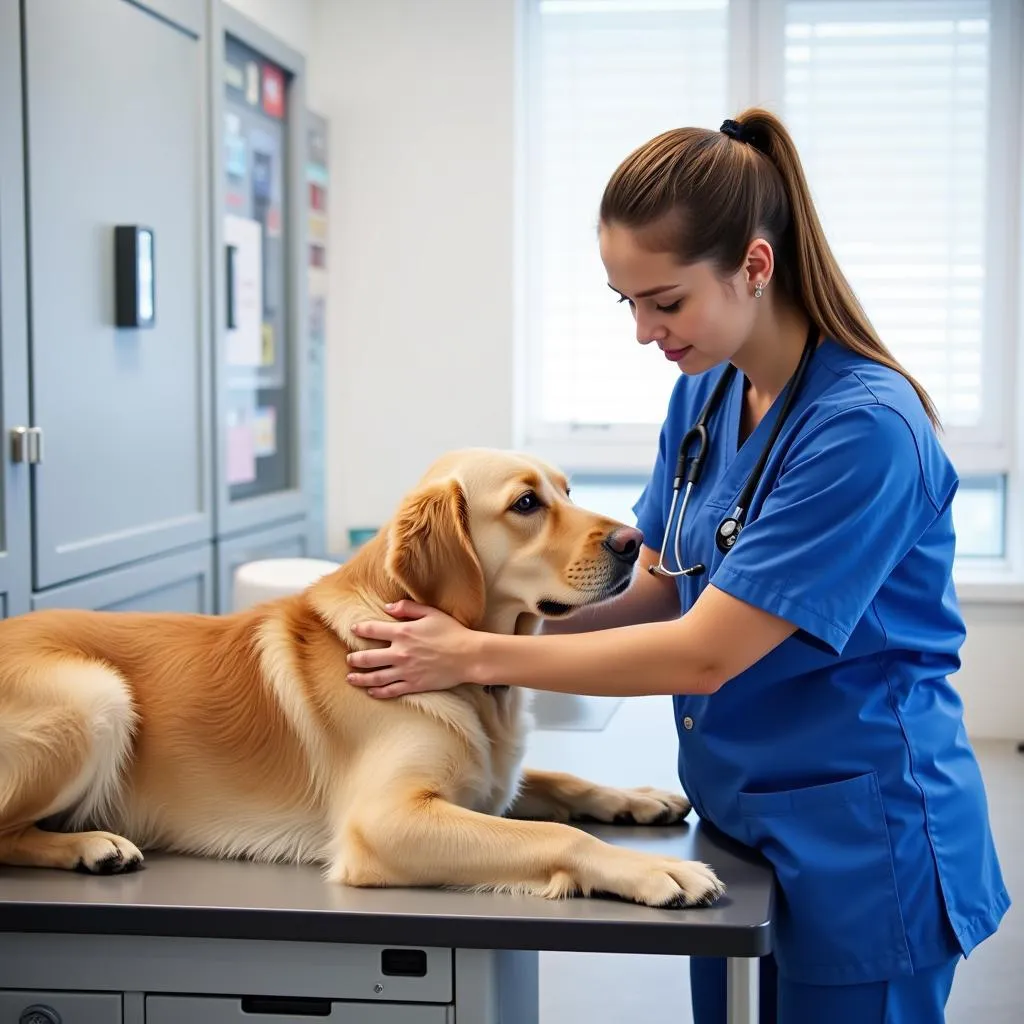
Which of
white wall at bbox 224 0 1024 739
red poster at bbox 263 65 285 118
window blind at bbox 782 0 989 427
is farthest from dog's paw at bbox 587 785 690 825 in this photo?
window blind at bbox 782 0 989 427

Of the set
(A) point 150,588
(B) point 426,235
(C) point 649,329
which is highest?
(B) point 426,235

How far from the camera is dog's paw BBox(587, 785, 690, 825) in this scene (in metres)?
1.49

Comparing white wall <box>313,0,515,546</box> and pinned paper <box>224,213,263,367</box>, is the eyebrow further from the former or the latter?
white wall <box>313,0,515,546</box>

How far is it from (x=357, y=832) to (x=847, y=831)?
0.50 metres

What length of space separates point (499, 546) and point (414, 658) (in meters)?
0.18

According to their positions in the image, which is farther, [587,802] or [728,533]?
[587,802]

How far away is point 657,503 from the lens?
1.71m

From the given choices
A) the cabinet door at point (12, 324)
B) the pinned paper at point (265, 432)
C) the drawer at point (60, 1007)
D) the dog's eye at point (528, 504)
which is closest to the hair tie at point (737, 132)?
the dog's eye at point (528, 504)

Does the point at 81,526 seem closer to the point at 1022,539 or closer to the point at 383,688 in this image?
the point at 383,688

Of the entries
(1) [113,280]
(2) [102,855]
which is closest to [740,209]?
(2) [102,855]

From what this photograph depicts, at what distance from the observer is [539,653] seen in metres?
1.34

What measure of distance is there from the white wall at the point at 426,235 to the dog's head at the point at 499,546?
3030 mm

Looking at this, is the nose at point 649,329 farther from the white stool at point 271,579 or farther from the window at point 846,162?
the window at point 846,162

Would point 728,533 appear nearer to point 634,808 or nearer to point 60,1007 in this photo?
point 634,808
